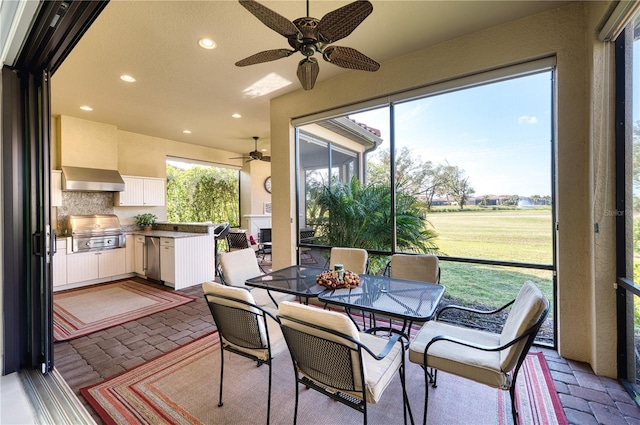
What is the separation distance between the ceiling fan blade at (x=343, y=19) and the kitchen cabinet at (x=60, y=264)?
5.29 metres

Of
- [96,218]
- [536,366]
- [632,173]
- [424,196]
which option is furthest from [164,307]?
[632,173]

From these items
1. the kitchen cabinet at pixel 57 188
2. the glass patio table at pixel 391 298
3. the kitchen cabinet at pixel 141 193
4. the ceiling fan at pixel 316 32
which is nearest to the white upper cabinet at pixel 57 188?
the kitchen cabinet at pixel 57 188

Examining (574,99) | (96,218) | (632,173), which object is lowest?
(96,218)

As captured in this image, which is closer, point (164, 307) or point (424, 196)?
point (424, 196)

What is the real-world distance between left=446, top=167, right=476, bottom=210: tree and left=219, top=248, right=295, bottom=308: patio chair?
2148 millimetres

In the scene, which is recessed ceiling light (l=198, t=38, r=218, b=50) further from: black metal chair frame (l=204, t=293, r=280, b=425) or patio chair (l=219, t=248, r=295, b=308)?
black metal chair frame (l=204, t=293, r=280, b=425)

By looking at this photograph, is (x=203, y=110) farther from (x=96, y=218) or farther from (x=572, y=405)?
(x=572, y=405)

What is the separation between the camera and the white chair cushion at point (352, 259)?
3059 millimetres

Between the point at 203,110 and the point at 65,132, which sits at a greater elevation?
the point at 203,110

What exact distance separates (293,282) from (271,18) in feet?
6.54

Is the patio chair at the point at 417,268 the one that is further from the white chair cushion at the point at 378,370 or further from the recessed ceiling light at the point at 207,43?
the recessed ceiling light at the point at 207,43

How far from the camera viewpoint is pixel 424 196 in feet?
10.6

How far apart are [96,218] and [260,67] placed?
4246 mm

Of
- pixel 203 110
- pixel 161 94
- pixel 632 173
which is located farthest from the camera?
pixel 203 110
